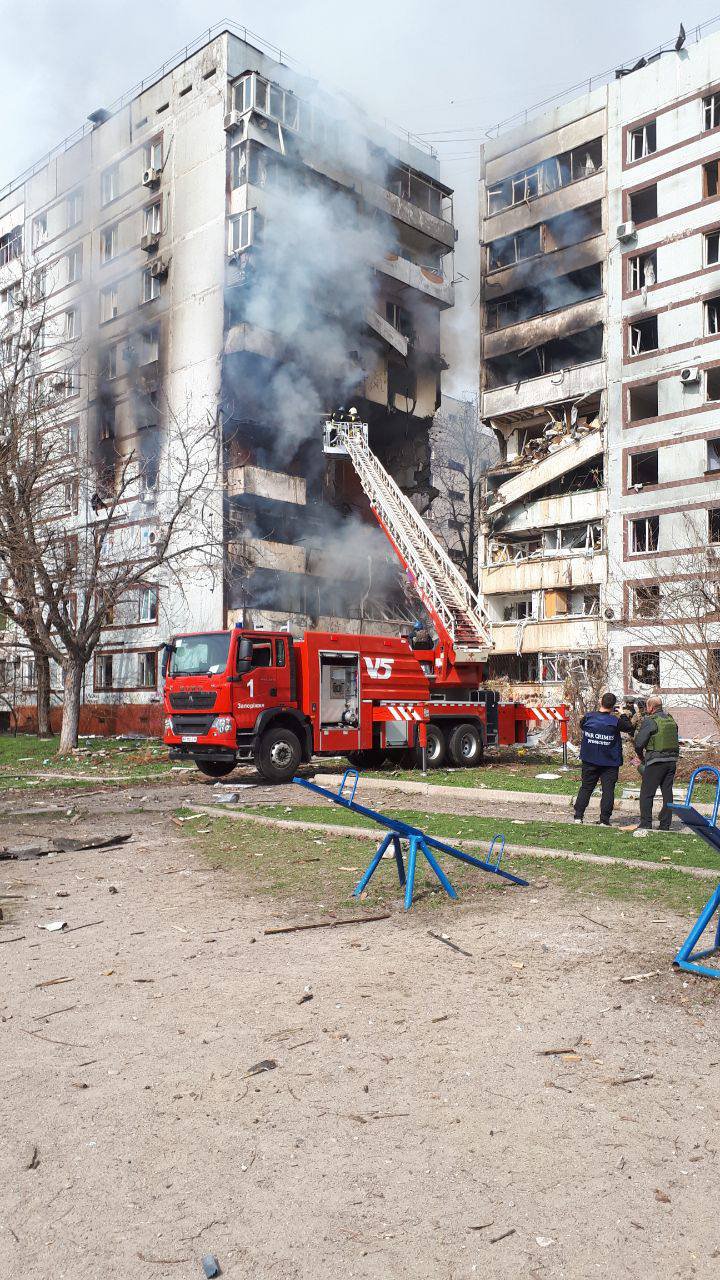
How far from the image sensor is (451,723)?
2031 centimetres

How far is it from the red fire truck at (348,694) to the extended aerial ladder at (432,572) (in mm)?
36

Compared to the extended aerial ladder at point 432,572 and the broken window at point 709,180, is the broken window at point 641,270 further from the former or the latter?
the extended aerial ladder at point 432,572

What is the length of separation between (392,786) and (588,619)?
20.2 m

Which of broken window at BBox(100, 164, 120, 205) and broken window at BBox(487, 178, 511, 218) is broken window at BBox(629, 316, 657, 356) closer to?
broken window at BBox(487, 178, 511, 218)

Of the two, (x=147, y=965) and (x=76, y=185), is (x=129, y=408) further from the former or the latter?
(x=147, y=965)

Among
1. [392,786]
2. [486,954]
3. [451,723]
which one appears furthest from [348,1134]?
[451,723]

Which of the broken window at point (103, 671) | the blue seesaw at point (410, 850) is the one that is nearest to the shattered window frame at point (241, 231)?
the broken window at point (103, 671)

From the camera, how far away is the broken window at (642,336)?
34031 mm

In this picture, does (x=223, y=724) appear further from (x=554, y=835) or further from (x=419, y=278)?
(x=419, y=278)

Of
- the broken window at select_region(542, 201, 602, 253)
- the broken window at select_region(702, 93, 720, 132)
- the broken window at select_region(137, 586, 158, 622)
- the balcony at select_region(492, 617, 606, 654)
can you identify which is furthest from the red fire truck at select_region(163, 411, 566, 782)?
the broken window at select_region(702, 93, 720, 132)

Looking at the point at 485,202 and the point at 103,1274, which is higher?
the point at 485,202

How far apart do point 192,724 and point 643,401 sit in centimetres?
2448

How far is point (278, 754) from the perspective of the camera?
55.2ft

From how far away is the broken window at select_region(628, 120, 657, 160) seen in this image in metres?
33.9
